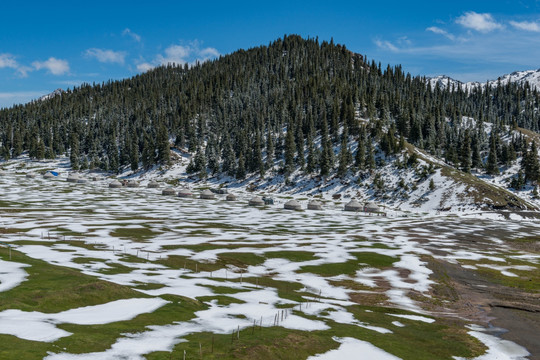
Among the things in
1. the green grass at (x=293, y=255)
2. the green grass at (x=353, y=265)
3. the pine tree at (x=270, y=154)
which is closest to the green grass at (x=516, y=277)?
the green grass at (x=353, y=265)

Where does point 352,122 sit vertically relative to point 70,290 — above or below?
above

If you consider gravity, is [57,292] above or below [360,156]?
below

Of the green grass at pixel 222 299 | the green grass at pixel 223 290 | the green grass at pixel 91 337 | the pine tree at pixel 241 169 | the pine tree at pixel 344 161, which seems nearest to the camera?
the green grass at pixel 91 337

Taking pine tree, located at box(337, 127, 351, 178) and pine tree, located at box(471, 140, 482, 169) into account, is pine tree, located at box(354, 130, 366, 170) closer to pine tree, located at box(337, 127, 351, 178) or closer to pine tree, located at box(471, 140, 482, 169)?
pine tree, located at box(337, 127, 351, 178)

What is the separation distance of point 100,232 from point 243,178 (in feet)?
373

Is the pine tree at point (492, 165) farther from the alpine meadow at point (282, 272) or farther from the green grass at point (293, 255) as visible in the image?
the green grass at point (293, 255)

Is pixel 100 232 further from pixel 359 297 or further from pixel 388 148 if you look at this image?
pixel 388 148

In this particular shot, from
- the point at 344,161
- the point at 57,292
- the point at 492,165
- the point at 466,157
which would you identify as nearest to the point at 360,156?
the point at 344,161

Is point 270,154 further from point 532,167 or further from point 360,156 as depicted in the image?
point 532,167

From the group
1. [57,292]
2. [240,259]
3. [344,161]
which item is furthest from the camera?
[344,161]

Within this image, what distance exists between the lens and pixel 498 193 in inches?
5359

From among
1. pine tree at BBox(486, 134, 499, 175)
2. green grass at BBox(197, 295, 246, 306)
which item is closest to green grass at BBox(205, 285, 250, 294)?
green grass at BBox(197, 295, 246, 306)

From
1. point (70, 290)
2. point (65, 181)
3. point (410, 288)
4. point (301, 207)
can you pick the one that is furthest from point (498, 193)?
point (65, 181)

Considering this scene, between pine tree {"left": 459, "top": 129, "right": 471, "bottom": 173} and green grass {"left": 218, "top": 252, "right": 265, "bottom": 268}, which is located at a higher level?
pine tree {"left": 459, "top": 129, "right": 471, "bottom": 173}
